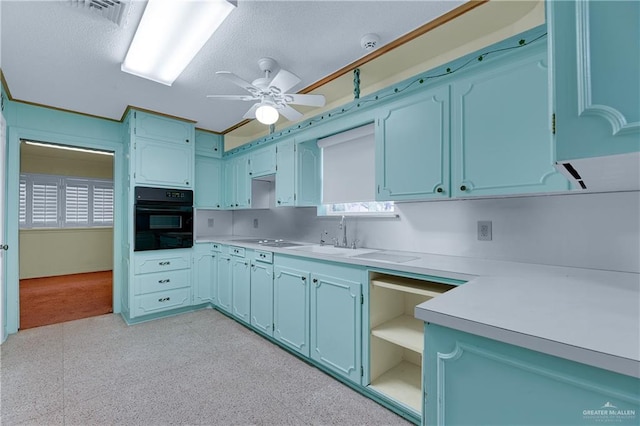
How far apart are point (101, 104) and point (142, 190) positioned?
39.6 inches

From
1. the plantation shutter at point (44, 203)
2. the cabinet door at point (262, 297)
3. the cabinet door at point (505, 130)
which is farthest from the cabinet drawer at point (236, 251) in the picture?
the plantation shutter at point (44, 203)

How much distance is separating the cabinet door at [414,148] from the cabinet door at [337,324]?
0.74 m

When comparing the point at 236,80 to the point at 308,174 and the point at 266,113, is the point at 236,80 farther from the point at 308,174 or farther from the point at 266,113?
the point at 308,174

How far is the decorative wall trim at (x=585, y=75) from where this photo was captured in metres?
0.71

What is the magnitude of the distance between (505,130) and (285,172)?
6.73ft

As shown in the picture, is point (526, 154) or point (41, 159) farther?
point (41, 159)

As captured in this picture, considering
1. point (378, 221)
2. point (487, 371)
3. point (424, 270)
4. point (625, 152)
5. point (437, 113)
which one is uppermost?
point (437, 113)

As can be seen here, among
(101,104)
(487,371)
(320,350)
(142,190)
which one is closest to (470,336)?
(487,371)

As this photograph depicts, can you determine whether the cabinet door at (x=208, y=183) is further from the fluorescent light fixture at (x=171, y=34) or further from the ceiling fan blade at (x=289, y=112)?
the ceiling fan blade at (x=289, y=112)

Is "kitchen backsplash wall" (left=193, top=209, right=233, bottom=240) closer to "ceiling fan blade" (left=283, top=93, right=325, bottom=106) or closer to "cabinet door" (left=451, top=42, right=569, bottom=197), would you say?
"ceiling fan blade" (left=283, top=93, right=325, bottom=106)

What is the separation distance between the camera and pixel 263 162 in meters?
3.44

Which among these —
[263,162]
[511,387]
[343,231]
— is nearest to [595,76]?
[511,387]

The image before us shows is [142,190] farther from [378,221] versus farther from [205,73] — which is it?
[378,221]

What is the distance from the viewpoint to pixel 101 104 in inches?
124
